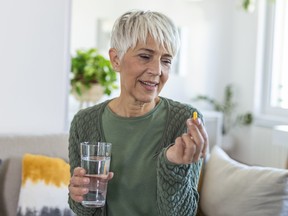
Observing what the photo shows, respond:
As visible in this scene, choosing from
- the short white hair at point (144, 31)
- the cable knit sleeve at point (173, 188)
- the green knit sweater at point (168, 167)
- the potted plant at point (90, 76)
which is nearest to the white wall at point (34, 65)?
the potted plant at point (90, 76)

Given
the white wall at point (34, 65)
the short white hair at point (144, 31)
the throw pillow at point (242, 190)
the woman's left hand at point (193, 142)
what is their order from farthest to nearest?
the white wall at point (34, 65), the throw pillow at point (242, 190), the short white hair at point (144, 31), the woman's left hand at point (193, 142)

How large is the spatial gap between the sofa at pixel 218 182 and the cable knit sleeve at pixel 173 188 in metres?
0.78

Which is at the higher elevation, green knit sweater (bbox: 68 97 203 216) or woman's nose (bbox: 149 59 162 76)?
woman's nose (bbox: 149 59 162 76)

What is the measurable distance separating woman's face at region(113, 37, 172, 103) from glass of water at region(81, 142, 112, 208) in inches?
6.5

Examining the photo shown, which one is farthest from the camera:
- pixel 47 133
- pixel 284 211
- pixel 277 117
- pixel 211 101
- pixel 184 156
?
pixel 211 101

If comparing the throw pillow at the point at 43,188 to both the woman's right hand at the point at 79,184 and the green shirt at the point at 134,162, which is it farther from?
the woman's right hand at the point at 79,184

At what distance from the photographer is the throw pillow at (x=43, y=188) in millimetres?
1968

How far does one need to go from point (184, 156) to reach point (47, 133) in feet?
4.78

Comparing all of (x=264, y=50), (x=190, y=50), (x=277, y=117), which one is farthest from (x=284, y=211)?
(x=190, y=50)

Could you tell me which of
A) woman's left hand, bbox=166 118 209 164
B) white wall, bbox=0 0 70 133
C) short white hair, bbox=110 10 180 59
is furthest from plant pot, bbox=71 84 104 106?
woman's left hand, bbox=166 118 209 164

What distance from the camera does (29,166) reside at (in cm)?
201

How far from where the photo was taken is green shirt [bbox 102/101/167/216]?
1129mm

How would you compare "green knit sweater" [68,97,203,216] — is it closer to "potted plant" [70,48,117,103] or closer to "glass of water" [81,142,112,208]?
"glass of water" [81,142,112,208]

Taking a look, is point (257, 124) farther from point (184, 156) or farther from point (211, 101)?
point (184, 156)
